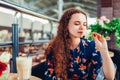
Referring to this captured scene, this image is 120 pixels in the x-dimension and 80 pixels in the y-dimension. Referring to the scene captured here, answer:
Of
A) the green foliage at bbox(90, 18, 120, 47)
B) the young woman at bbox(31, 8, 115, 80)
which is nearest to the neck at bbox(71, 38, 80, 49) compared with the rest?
the young woman at bbox(31, 8, 115, 80)

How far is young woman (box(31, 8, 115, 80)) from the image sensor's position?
1901 millimetres

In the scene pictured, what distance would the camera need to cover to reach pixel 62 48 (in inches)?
77.8

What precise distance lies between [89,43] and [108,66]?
36cm

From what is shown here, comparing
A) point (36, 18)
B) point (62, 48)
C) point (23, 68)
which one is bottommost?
point (23, 68)

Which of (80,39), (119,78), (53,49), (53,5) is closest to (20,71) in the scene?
(53,49)

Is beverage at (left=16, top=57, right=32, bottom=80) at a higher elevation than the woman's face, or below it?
below

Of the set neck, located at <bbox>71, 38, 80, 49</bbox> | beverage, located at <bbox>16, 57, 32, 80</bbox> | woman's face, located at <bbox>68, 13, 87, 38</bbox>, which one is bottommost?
beverage, located at <bbox>16, 57, 32, 80</bbox>

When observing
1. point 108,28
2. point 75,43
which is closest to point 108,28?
point 108,28

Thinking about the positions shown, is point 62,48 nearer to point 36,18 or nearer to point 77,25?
point 77,25

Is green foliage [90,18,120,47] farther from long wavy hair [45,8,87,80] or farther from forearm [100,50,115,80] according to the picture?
forearm [100,50,115,80]

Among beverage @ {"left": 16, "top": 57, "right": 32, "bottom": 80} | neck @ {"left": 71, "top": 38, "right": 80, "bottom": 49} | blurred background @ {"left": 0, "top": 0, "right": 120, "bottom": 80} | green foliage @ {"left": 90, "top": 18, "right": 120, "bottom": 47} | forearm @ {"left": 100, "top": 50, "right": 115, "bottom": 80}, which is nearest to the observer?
forearm @ {"left": 100, "top": 50, "right": 115, "bottom": 80}

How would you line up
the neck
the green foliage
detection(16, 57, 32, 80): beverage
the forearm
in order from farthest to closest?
the green foliage < the neck < detection(16, 57, 32, 80): beverage < the forearm

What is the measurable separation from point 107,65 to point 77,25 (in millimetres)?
387

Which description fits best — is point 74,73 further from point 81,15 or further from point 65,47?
point 81,15
